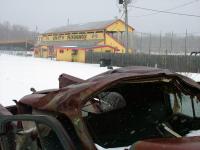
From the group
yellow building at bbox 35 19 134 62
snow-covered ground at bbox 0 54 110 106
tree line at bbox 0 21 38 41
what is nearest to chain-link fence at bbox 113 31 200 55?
yellow building at bbox 35 19 134 62

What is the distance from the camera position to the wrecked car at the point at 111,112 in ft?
9.23

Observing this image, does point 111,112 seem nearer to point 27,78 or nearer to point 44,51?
point 27,78

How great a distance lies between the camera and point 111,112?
12.7ft

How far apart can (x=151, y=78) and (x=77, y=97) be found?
593 mm

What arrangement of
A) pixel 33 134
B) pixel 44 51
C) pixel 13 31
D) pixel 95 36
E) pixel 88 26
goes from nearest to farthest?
pixel 33 134
pixel 95 36
pixel 88 26
pixel 44 51
pixel 13 31

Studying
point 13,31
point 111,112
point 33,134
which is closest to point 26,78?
point 111,112

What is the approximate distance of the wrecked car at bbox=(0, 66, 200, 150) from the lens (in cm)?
281

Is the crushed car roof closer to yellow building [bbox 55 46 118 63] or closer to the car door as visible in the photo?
the car door

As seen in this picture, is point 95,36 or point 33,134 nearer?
point 33,134

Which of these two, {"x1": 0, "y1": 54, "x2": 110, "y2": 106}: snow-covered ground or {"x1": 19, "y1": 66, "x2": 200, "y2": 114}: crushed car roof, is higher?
{"x1": 19, "y1": 66, "x2": 200, "y2": 114}: crushed car roof

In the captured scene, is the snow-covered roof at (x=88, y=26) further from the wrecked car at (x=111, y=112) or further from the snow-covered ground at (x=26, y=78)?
the wrecked car at (x=111, y=112)

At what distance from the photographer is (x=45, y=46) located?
70875 mm

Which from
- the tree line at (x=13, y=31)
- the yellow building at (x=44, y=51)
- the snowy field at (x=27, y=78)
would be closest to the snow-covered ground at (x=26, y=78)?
the snowy field at (x=27, y=78)

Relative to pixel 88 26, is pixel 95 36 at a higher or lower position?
lower
